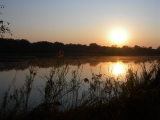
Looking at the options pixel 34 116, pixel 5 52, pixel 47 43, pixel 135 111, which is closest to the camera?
pixel 34 116

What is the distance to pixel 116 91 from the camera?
528 centimetres

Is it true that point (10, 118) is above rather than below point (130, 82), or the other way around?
below

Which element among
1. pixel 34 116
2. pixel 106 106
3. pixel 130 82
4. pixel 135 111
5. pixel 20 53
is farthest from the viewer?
pixel 20 53

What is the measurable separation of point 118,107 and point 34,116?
4.24 feet

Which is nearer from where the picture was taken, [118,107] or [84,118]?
[84,118]

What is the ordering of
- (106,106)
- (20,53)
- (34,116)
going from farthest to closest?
(20,53) → (106,106) → (34,116)

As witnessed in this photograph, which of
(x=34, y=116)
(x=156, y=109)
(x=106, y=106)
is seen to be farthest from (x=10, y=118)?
(x=156, y=109)

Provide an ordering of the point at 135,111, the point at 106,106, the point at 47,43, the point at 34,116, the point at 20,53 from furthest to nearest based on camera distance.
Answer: the point at 47,43 → the point at 20,53 → the point at 106,106 → the point at 135,111 → the point at 34,116

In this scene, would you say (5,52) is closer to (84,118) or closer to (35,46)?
(35,46)

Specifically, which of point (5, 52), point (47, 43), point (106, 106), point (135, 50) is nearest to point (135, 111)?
point (106, 106)

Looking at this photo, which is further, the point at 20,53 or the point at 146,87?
the point at 20,53

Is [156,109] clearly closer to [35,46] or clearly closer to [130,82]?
[130,82]

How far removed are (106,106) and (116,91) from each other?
928mm

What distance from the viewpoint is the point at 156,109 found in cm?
397
